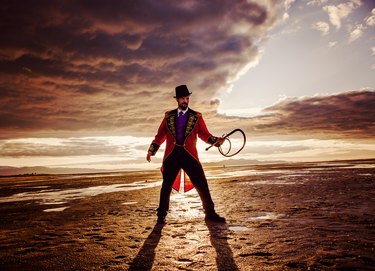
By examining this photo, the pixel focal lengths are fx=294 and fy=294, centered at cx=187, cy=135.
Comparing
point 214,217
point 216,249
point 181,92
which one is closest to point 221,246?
point 216,249

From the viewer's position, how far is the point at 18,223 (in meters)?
6.00

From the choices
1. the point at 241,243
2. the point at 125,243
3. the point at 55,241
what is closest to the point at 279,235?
the point at 241,243

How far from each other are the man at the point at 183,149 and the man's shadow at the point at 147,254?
1.11 metres

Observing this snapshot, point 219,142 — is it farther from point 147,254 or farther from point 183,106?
point 147,254

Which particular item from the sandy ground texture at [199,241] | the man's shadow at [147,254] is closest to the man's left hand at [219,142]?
the sandy ground texture at [199,241]

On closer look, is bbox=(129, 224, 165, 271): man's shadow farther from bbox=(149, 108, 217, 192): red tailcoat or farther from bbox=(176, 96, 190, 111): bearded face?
bbox=(176, 96, 190, 111): bearded face

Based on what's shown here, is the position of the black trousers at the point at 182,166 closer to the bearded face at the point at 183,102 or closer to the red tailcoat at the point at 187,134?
the red tailcoat at the point at 187,134

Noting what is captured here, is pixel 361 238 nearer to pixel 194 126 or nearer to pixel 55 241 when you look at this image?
pixel 194 126

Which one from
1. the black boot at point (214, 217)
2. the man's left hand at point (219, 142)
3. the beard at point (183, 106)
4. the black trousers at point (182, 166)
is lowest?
the black boot at point (214, 217)

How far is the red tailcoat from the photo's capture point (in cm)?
575

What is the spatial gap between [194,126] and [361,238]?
131 inches

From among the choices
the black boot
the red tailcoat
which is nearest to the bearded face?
the red tailcoat

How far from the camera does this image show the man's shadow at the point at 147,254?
9.99 feet

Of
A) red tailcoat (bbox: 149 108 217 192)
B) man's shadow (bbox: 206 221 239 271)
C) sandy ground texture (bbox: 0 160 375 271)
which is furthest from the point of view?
red tailcoat (bbox: 149 108 217 192)
